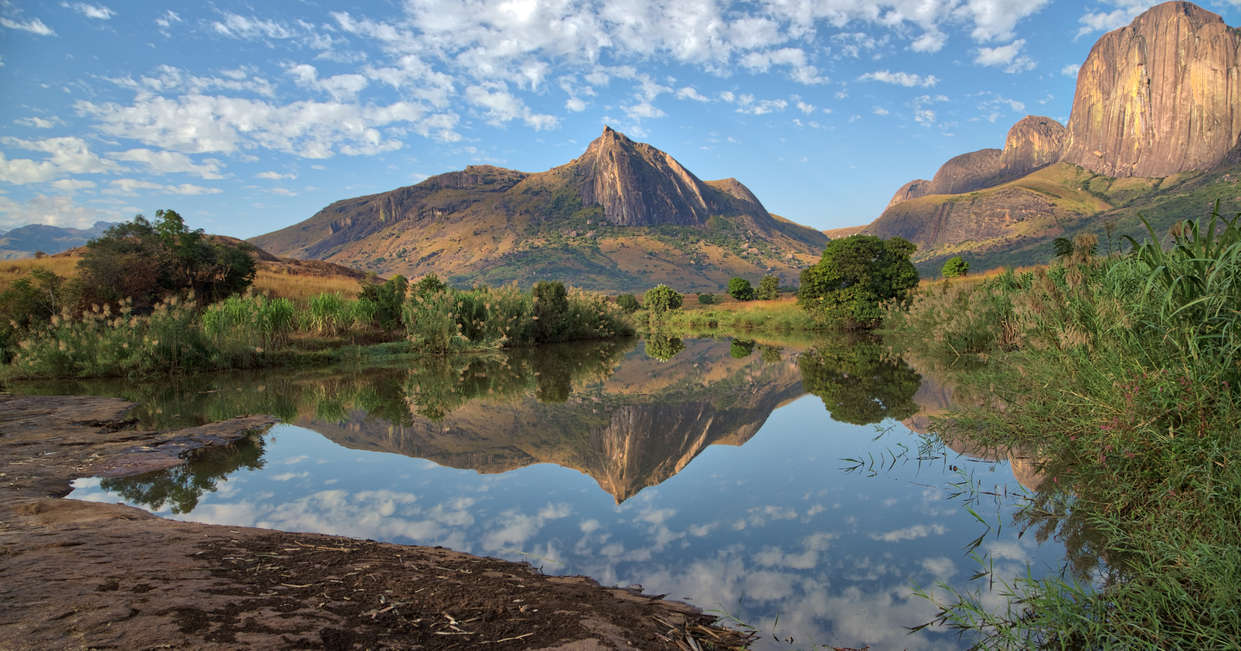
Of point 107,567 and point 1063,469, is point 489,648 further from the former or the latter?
point 1063,469

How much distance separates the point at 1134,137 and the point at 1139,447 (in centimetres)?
21180

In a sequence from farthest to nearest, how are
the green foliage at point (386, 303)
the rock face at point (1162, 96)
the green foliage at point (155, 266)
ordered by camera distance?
the rock face at point (1162, 96), the green foliage at point (386, 303), the green foliage at point (155, 266)

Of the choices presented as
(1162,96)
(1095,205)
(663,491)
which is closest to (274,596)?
(663,491)

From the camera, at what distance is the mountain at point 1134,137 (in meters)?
131

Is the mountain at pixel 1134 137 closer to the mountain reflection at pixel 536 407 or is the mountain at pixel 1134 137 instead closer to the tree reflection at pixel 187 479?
the mountain reflection at pixel 536 407

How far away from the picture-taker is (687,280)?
169125 millimetres

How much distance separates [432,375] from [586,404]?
20.8ft

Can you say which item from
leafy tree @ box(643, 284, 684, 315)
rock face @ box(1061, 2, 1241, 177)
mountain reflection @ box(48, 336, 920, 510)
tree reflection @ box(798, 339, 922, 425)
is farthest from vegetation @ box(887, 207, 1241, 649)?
rock face @ box(1061, 2, 1241, 177)

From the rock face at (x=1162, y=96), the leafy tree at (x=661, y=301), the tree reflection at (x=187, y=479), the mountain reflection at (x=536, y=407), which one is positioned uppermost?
the rock face at (x=1162, y=96)

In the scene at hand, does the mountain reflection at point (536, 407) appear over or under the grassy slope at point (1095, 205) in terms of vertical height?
under

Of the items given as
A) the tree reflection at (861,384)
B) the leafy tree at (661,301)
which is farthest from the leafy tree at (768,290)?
the tree reflection at (861,384)

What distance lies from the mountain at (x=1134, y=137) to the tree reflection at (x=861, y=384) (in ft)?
365

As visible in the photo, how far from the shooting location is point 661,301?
55188 mm

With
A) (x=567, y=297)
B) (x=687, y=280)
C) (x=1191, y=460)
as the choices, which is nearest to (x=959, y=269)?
(x=567, y=297)
